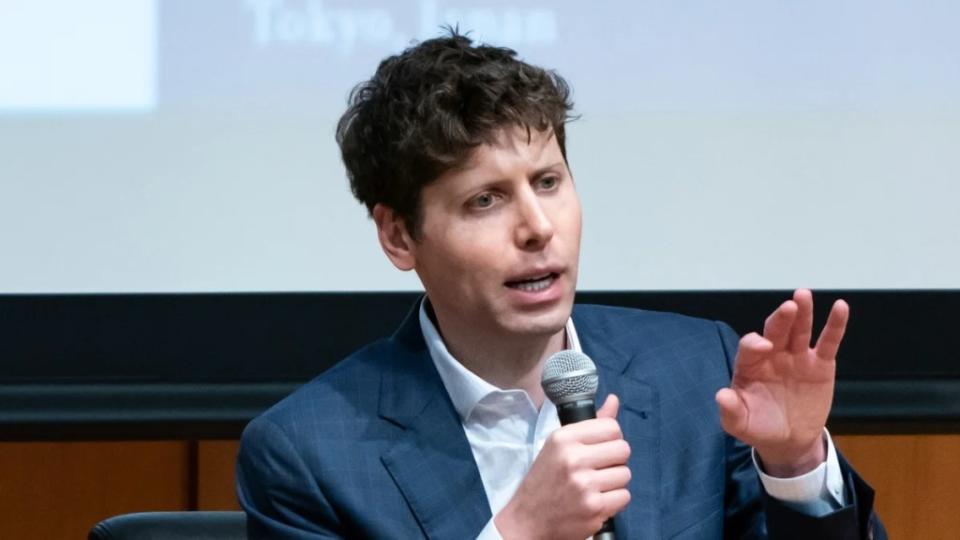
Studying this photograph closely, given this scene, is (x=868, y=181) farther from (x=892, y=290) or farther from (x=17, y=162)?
(x=17, y=162)

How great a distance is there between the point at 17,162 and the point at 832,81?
4.70 ft

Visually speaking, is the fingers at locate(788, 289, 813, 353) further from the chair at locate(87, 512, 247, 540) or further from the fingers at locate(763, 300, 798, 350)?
the chair at locate(87, 512, 247, 540)

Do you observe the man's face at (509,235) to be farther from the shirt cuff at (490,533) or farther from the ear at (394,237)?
the shirt cuff at (490,533)

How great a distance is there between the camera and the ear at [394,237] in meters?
1.80

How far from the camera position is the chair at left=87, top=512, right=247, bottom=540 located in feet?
6.02

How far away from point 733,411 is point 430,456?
0.39m

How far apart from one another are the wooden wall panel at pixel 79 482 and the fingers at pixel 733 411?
163 centimetres

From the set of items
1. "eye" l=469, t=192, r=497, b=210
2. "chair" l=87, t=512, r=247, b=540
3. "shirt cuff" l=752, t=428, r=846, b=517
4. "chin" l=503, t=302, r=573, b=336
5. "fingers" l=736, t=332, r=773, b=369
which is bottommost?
"chair" l=87, t=512, r=247, b=540

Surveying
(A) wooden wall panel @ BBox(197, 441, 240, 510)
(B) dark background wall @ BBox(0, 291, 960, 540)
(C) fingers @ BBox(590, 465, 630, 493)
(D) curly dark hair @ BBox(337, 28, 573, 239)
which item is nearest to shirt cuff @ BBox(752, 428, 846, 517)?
(C) fingers @ BBox(590, 465, 630, 493)

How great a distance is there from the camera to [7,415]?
104 inches

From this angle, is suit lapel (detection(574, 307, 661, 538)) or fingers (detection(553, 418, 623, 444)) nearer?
fingers (detection(553, 418, 623, 444))

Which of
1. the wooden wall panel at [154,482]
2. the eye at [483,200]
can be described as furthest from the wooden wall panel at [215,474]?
the eye at [483,200]

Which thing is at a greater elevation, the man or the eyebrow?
the eyebrow

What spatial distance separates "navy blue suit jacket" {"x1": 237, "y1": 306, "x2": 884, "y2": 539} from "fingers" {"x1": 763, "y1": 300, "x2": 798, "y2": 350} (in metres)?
0.22
